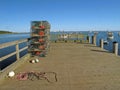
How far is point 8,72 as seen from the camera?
5883 millimetres

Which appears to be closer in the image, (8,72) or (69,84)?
(69,84)

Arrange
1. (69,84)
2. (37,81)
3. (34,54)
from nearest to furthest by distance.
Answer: (69,84) → (37,81) → (34,54)

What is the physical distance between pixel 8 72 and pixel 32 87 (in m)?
1.73

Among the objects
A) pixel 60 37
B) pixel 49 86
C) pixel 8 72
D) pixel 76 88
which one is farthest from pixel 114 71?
pixel 60 37

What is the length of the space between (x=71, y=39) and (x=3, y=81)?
64.3 ft

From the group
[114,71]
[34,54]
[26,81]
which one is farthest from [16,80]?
[34,54]

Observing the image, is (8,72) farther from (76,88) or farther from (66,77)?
(76,88)

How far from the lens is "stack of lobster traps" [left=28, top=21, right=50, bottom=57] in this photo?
10.3m

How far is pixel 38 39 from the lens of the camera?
34.5 feet

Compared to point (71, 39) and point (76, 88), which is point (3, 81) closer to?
point (76, 88)

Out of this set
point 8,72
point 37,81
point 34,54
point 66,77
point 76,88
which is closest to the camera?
point 76,88

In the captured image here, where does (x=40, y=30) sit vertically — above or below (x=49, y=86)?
above

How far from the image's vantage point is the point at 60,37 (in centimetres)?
2417

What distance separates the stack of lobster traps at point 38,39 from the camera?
10.3 metres
